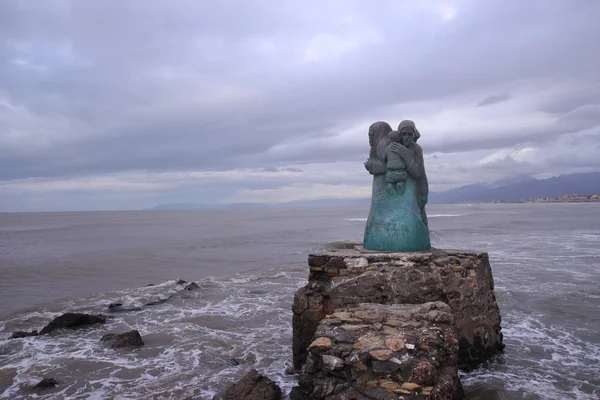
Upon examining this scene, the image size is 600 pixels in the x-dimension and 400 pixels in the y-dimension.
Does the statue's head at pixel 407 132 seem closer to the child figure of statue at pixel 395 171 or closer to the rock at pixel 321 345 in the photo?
the child figure of statue at pixel 395 171

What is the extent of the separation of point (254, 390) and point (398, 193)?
11.0 ft

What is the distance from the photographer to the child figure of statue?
20.7ft

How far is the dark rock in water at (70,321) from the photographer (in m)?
7.91

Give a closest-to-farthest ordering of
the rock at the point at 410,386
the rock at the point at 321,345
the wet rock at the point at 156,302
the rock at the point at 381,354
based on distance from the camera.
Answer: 1. the rock at the point at 410,386
2. the rock at the point at 381,354
3. the rock at the point at 321,345
4. the wet rock at the point at 156,302

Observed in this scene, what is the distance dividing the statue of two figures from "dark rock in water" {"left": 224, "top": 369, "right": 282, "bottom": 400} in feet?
8.30

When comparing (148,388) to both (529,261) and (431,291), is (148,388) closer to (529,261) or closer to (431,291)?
(431,291)

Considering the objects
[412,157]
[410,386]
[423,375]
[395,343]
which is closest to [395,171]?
[412,157]

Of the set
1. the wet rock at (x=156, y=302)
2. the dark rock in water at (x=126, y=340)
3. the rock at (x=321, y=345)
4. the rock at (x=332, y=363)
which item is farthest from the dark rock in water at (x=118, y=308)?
the rock at (x=332, y=363)

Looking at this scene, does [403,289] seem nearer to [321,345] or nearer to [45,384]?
[321,345]

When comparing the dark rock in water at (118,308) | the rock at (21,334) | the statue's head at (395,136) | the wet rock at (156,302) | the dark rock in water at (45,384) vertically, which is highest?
the statue's head at (395,136)

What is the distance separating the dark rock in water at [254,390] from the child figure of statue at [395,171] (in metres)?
3.23

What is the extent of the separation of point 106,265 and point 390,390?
16.5 metres

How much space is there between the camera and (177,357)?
6.46 metres

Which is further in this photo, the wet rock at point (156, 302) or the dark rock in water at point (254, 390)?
the wet rock at point (156, 302)
